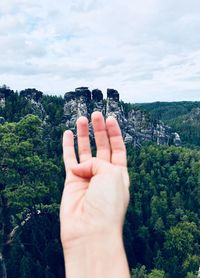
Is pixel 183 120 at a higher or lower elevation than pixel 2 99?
lower

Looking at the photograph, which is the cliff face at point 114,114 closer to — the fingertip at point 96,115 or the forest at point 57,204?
the forest at point 57,204

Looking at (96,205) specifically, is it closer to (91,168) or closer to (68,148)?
(91,168)

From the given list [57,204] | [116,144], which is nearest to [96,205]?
[116,144]

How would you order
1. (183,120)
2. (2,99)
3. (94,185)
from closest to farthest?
(94,185) < (2,99) < (183,120)

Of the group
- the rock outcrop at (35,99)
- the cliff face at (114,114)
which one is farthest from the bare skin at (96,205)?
the rock outcrop at (35,99)

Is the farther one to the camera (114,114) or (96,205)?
(114,114)

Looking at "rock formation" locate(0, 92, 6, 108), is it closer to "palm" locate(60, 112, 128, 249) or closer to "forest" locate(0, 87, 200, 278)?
"forest" locate(0, 87, 200, 278)

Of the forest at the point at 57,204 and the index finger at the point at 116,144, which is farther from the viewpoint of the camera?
the forest at the point at 57,204

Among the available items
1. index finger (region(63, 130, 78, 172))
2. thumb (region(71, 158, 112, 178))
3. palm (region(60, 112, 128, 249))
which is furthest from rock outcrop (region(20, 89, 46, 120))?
thumb (region(71, 158, 112, 178))

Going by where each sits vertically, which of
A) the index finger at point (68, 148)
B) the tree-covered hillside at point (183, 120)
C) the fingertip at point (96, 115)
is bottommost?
the tree-covered hillside at point (183, 120)
